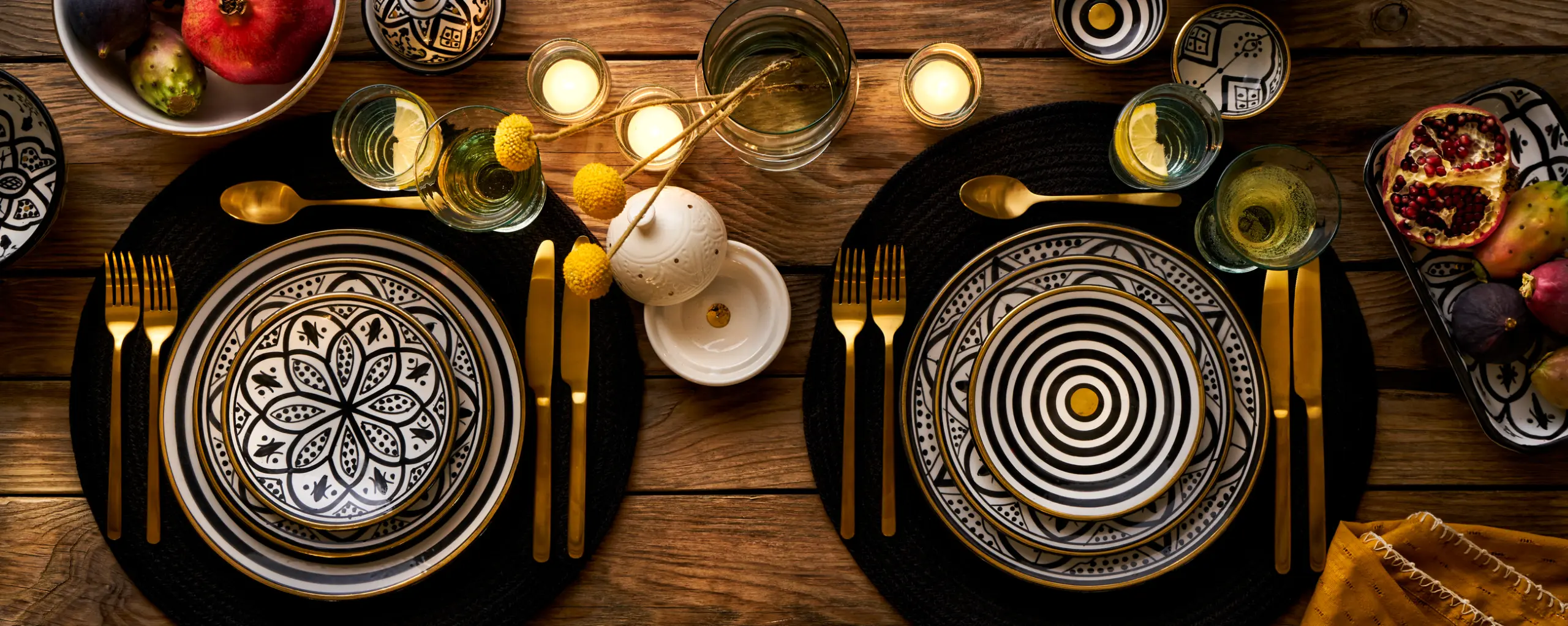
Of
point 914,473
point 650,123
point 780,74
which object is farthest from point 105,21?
point 914,473

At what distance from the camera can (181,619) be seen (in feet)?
3.10

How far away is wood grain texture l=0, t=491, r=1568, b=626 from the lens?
37.9 inches

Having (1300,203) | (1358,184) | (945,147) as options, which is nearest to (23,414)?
(945,147)

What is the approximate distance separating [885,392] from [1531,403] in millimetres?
732

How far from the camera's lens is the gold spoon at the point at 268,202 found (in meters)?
0.95

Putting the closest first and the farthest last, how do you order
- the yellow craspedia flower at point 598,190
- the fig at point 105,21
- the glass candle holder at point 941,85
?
1. the yellow craspedia flower at point 598,190
2. the fig at point 105,21
3. the glass candle holder at point 941,85

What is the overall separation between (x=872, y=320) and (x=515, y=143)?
426 millimetres

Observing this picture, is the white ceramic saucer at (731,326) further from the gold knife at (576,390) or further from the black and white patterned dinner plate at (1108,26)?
the black and white patterned dinner plate at (1108,26)

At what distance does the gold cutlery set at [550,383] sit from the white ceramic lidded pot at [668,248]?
12 centimetres

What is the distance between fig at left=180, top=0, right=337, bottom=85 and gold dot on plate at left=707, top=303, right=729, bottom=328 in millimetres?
494

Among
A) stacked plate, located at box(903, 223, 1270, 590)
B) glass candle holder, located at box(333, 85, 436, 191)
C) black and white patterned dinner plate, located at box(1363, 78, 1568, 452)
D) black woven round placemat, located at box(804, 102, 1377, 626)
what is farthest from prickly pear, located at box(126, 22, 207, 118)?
black and white patterned dinner plate, located at box(1363, 78, 1568, 452)

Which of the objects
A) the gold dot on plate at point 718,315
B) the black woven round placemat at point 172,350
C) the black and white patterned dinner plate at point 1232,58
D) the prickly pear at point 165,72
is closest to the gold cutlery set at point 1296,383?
the black and white patterned dinner plate at point 1232,58

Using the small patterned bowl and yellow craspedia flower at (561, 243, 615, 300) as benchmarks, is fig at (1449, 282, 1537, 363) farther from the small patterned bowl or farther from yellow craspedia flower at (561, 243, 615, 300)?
the small patterned bowl

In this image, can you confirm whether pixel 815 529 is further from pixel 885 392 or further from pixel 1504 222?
pixel 1504 222
